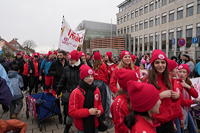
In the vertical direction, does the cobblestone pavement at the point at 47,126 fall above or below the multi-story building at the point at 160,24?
below

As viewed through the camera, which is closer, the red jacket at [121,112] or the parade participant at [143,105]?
the parade participant at [143,105]

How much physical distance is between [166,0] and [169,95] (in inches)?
1570

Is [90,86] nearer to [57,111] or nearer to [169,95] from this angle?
[169,95]

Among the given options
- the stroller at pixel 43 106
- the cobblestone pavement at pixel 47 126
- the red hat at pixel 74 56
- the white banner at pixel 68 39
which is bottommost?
the cobblestone pavement at pixel 47 126

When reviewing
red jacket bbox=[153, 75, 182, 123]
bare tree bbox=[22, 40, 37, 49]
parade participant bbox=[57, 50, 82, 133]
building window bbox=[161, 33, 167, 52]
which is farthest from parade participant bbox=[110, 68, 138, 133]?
bare tree bbox=[22, 40, 37, 49]

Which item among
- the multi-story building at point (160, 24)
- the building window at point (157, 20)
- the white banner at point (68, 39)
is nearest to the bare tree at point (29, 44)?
the multi-story building at point (160, 24)

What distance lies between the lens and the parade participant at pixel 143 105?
1.50 metres

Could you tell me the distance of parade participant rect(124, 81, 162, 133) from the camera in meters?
1.50

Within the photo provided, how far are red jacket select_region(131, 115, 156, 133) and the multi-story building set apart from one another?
27149mm

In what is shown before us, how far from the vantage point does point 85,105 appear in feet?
8.80

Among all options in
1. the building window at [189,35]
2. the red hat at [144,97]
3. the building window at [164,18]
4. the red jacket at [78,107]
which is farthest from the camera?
the building window at [164,18]

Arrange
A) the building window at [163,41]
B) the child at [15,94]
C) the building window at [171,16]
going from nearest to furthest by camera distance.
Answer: the child at [15,94], the building window at [171,16], the building window at [163,41]

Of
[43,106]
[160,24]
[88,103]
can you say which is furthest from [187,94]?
[160,24]

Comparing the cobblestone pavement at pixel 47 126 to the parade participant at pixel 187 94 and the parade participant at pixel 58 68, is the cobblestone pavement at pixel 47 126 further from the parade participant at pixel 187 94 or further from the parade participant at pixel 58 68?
the parade participant at pixel 187 94
